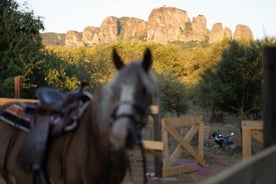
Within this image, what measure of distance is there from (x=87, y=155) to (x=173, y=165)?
7779mm

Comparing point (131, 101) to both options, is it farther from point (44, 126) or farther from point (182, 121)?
point (182, 121)

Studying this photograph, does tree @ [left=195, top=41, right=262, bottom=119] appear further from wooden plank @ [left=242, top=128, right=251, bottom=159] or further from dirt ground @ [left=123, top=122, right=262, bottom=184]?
wooden plank @ [left=242, top=128, right=251, bottom=159]

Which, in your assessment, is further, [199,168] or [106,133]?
[199,168]

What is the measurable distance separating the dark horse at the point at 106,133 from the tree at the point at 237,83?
15144mm

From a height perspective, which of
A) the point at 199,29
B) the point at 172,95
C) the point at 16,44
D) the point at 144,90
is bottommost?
the point at 172,95

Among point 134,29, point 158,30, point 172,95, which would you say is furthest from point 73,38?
point 172,95

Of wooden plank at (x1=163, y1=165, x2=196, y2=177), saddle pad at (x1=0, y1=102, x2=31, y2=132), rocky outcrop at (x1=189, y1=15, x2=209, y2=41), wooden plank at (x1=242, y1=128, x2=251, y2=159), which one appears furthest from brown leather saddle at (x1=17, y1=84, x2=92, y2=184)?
rocky outcrop at (x1=189, y1=15, x2=209, y2=41)

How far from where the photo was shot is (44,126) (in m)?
3.57

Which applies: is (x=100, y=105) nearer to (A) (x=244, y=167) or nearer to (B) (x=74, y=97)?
(B) (x=74, y=97)

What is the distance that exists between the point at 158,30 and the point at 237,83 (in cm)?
13383

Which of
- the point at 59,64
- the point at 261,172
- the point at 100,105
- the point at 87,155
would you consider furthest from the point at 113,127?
the point at 59,64

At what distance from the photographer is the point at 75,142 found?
3.33 metres

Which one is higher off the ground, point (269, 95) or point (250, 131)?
point (269, 95)

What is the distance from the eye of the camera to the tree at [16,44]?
648 inches
